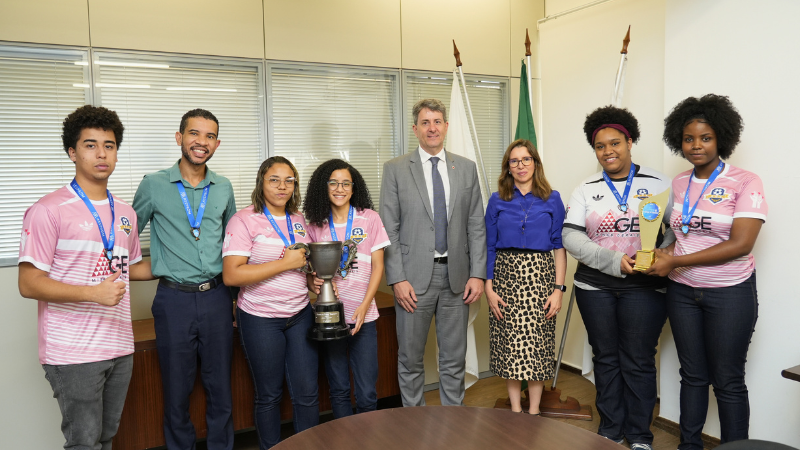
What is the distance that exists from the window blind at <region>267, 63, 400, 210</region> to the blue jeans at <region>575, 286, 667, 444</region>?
191 centimetres

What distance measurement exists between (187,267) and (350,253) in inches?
31.0

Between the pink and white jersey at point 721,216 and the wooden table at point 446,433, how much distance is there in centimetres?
138

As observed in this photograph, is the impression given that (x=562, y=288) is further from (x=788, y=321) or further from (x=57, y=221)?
(x=57, y=221)

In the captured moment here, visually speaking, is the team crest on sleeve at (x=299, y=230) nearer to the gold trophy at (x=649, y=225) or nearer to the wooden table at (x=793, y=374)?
the gold trophy at (x=649, y=225)

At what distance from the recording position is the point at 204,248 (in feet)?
A: 8.54

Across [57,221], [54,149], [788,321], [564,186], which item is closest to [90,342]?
[57,221]

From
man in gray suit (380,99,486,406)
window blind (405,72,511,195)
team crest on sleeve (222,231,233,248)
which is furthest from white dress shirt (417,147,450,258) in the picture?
window blind (405,72,511,195)

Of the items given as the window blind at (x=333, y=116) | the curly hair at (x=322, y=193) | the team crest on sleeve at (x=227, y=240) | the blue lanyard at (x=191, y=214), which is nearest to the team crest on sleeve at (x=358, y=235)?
the curly hair at (x=322, y=193)

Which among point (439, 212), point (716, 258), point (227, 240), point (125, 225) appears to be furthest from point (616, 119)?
point (125, 225)

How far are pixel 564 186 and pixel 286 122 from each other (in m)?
2.38

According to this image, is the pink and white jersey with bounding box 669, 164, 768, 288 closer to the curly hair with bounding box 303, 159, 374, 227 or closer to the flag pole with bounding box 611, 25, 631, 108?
the flag pole with bounding box 611, 25, 631, 108

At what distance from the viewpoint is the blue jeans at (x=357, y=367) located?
282 centimetres

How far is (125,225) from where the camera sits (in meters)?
2.30

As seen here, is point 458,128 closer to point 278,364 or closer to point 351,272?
point 351,272
